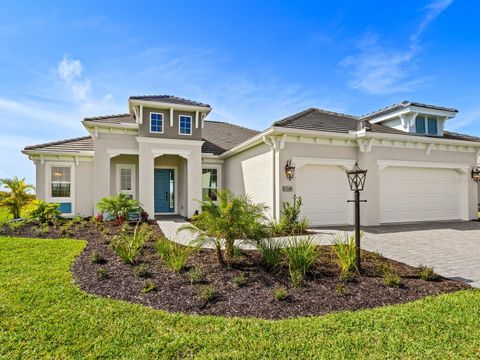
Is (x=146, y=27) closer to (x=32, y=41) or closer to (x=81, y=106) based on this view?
(x=32, y=41)

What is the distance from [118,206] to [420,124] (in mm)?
13729

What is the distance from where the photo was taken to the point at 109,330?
3.05 metres

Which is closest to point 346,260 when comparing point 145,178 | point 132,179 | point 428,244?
point 428,244

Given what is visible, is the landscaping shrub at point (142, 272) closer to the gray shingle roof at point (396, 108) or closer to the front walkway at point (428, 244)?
the front walkway at point (428, 244)

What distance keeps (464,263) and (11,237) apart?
11.9 meters

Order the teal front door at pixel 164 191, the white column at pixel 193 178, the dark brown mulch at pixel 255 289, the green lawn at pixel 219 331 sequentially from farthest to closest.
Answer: the teal front door at pixel 164 191 → the white column at pixel 193 178 → the dark brown mulch at pixel 255 289 → the green lawn at pixel 219 331

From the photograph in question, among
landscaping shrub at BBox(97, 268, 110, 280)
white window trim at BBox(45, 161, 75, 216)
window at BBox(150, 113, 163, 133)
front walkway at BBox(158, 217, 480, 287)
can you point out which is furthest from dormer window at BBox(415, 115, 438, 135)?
white window trim at BBox(45, 161, 75, 216)

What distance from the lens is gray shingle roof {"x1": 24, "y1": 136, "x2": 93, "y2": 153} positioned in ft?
40.0

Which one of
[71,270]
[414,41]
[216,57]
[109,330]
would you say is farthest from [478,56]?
[71,270]

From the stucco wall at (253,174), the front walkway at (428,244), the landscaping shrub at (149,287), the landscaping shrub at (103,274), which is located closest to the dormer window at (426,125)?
the front walkway at (428,244)

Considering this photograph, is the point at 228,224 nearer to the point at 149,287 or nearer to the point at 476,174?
the point at 149,287

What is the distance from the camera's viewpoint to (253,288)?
4.21 metres

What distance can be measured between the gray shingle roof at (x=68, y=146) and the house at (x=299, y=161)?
40 mm

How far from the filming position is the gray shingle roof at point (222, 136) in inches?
584
